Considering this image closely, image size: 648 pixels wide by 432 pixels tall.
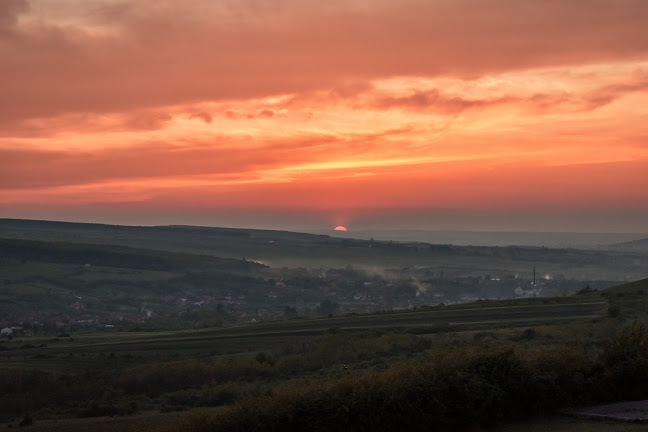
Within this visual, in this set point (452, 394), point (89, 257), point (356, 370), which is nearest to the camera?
point (452, 394)

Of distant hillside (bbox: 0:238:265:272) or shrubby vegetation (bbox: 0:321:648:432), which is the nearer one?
shrubby vegetation (bbox: 0:321:648:432)

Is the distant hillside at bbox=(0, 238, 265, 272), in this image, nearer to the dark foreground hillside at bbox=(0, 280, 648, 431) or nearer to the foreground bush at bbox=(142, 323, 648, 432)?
the dark foreground hillside at bbox=(0, 280, 648, 431)

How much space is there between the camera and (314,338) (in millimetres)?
56031

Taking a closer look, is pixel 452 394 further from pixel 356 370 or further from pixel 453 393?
pixel 356 370

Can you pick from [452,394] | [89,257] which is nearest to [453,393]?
[452,394]

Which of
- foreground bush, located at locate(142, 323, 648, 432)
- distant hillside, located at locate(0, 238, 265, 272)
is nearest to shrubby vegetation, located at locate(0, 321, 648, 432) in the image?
foreground bush, located at locate(142, 323, 648, 432)

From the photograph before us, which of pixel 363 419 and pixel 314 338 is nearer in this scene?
pixel 363 419

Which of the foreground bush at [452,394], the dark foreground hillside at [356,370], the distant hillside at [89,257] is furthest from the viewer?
the distant hillside at [89,257]

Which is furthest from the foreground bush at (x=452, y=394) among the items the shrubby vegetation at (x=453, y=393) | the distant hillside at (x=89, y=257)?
the distant hillside at (x=89, y=257)

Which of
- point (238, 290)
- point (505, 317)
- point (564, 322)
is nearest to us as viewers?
point (564, 322)

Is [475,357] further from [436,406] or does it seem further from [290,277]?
[290,277]

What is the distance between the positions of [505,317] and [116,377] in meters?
30.3

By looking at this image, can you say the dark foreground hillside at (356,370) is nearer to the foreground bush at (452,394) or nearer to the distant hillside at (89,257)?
the foreground bush at (452,394)

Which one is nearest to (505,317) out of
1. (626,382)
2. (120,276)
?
(626,382)
